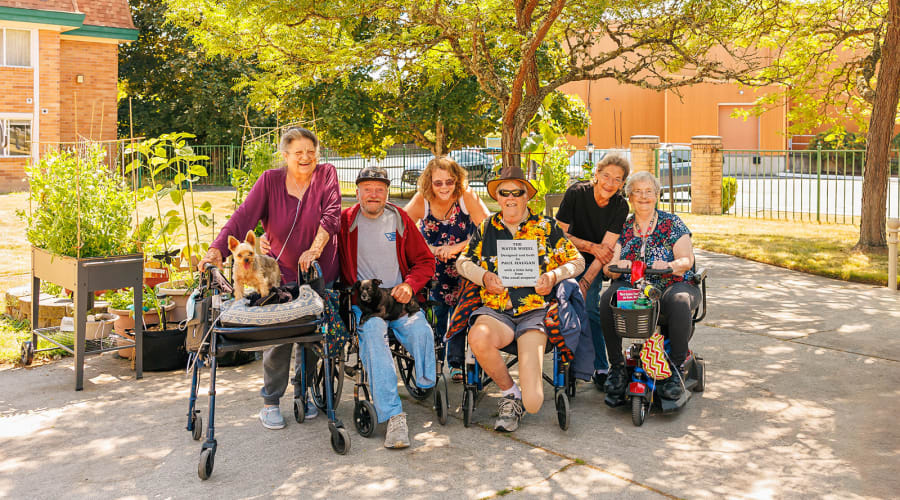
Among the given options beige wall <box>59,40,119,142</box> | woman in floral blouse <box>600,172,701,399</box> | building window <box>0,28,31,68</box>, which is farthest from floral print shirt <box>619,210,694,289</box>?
beige wall <box>59,40,119,142</box>

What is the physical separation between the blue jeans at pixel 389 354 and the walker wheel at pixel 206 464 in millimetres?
957

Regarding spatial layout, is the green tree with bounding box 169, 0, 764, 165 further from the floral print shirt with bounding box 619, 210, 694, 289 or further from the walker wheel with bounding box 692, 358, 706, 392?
the walker wheel with bounding box 692, 358, 706, 392

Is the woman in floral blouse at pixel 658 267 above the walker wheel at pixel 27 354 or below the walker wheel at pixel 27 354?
above

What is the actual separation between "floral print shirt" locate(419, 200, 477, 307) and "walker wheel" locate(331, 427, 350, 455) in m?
1.64

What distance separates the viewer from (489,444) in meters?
4.67

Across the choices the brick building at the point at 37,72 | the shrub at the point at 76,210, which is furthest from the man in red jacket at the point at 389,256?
the brick building at the point at 37,72

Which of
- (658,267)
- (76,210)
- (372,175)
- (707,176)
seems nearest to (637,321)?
(658,267)

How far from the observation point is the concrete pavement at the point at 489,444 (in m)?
4.05

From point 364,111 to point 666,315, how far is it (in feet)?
59.5

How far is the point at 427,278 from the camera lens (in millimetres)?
5227

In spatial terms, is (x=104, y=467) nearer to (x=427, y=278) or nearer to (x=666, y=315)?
(x=427, y=278)

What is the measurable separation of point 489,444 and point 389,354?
76 cm

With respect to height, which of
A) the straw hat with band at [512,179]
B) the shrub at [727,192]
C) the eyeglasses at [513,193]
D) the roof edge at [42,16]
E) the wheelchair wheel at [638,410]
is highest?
the roof edge at [42,16]

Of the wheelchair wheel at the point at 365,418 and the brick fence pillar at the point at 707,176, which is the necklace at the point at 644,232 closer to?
the wheelchair wheel at the point at 365,418
